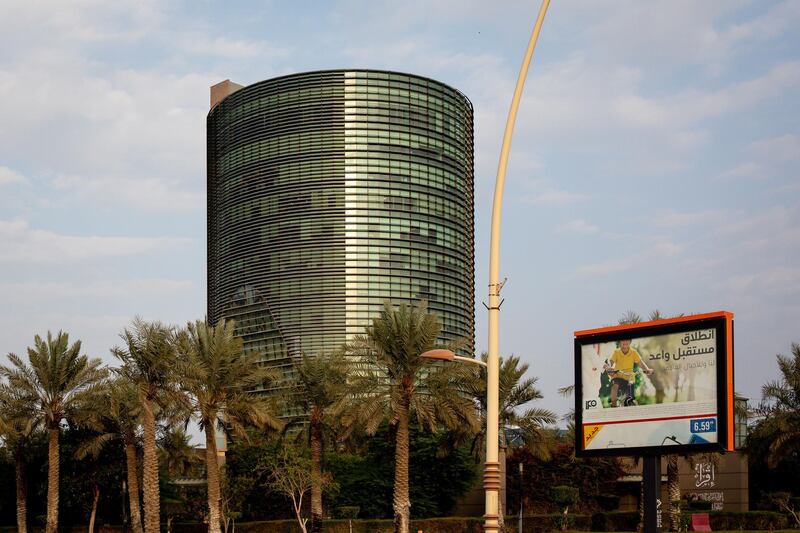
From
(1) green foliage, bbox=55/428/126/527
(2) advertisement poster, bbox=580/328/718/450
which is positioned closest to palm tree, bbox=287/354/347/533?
(1) green foliage, bbox=55/428/126/527

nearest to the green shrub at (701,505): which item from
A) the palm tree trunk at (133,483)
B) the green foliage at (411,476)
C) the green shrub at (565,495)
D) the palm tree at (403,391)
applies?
the green shrub at (565,495)

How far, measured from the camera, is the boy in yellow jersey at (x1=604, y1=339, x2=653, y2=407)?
96.7 feet

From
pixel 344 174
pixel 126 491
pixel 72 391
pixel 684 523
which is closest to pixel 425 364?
pixel 684 523

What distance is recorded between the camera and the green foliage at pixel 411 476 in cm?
6600

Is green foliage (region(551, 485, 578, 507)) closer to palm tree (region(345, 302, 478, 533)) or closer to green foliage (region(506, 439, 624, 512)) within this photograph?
green foliage (region(506, 439, 624, 512))

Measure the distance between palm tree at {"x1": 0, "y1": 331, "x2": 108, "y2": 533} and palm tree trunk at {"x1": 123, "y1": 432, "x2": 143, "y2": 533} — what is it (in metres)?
3.76

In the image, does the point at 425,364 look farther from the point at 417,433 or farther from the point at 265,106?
the point at 265,106

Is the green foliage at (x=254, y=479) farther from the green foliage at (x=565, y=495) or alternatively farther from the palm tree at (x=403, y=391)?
the green foliage at (x=565, y=495)

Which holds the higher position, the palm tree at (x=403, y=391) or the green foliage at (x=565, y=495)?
the palm tree at (x=403, y=391)

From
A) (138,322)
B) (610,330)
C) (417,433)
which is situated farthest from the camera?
(417,433)

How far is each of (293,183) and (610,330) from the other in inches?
4689

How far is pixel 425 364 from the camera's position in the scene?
5275 cm

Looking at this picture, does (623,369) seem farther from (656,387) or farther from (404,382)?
(404,382)

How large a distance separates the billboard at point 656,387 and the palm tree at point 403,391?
Answer: 20.9 metres
